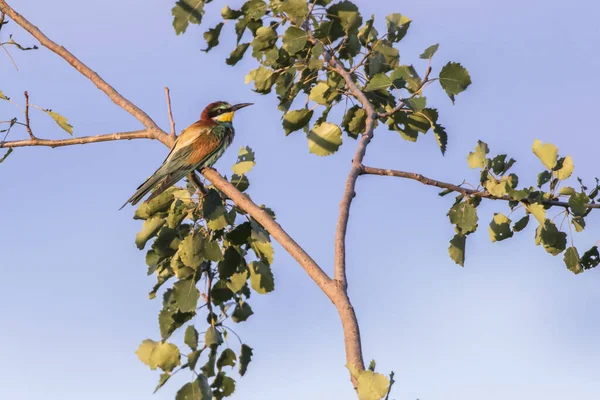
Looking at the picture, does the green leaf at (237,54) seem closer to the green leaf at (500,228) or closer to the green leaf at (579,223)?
the green leaf at (500,228)

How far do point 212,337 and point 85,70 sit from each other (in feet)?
9.83

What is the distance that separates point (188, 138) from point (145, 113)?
2.39m

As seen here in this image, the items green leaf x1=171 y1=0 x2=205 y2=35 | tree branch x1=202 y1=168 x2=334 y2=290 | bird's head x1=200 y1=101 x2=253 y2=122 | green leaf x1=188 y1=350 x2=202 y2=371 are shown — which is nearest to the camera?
tree branch x1=202 y1=168 x2=334 y2=290

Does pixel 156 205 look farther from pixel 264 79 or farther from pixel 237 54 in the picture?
pixel 237 54

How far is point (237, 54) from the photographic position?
8.23 meters

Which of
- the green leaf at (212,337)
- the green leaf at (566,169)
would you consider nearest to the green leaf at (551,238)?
the green leaf at (566,169)

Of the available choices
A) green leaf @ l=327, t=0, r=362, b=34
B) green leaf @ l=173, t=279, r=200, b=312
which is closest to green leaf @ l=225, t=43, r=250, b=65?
green leaf @ l=327, t=0, r=362, b=34

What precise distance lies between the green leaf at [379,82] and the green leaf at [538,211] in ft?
5.08

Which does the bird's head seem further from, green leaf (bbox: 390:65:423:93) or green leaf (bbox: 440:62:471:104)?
green leaf (bbox: 440:62:471:104)

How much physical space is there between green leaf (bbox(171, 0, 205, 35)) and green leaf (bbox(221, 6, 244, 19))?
14.5 inches

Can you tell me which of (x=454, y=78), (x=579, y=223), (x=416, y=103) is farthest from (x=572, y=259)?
(x=416, y=103)

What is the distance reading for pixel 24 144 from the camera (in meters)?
7.71

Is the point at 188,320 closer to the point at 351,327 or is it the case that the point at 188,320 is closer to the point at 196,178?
the point at 196,178

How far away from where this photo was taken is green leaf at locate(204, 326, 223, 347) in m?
6.70
